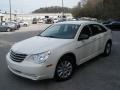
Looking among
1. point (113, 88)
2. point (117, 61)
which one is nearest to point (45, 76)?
point (113, 88)

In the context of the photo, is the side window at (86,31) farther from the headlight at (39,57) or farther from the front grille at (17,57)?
the front grille at (17,57)

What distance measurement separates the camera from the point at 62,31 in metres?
6.27

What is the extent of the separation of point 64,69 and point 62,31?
146cm

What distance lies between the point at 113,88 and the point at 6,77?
2.95 metres

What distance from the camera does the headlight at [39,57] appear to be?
475 centimetres

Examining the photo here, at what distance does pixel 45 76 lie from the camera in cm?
482

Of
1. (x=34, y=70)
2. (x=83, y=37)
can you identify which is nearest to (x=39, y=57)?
(x=34, y=70)

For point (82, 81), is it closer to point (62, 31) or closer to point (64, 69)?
point (64, 69)

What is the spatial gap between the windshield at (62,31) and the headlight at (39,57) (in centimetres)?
124

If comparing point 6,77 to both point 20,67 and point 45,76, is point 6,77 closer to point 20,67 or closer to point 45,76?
point 20,67

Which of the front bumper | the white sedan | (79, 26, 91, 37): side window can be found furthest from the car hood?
(79, 26, 91, 37): side window

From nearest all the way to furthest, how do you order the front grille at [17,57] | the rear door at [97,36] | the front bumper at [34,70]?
the front bumper at [34,70], the front grille at [17,57], the rear door at [97,36]

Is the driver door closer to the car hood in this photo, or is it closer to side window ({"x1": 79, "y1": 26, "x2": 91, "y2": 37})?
side window ({"x1": 79, "y1": 26, "x2": 91, "y2": 37})

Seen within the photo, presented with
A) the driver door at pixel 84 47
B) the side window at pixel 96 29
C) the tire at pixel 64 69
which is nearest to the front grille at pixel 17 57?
the tire at pixel 64 69
